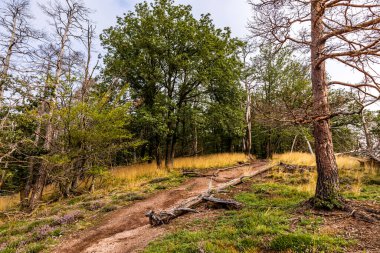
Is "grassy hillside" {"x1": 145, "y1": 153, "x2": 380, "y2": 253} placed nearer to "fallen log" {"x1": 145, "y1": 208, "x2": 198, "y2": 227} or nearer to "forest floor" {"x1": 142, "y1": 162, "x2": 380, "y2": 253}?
"forest floor" {"x1": 142, "y1": 162, "x2": 380, "y2": 253}

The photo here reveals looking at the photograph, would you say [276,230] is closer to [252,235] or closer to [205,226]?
[252,235]

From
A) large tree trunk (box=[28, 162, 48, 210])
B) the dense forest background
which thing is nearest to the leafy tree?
the dense forest background

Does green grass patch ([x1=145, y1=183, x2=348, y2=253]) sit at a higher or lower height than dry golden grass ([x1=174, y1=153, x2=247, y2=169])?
lower

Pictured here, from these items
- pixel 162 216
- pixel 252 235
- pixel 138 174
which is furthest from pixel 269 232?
pixel 138 174

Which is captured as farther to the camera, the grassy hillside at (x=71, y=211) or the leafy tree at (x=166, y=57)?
the leafy tree at (x=166, y=57)

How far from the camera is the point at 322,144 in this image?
16.2ft

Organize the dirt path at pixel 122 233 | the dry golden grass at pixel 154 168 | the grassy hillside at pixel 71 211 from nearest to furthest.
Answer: the dirt path at pixel 122 233 < the grassy hillside at pixel 71 211 < the dry golden grass at pixel 154 168

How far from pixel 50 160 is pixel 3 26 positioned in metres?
6.45

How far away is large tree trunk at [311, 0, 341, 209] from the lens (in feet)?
15.8

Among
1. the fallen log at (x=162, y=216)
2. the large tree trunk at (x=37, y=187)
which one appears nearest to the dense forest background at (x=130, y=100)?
the large tree trunk at (x=37, y=187)

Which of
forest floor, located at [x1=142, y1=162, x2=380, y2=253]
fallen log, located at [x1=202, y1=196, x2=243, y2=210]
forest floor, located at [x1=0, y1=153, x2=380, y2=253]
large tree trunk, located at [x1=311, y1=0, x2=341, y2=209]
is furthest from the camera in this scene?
fallen log, located at [x1=202, y1=196, x2=243, y2=210]

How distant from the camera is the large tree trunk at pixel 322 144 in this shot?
4809 millimetres

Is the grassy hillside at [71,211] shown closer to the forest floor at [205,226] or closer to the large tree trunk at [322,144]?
the forest floor at [205,226]

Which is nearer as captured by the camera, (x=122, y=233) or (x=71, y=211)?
(x=122, y=233)
